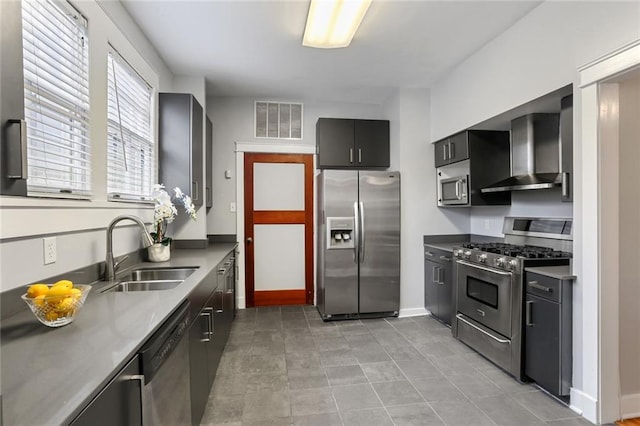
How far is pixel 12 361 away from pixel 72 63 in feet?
5.32

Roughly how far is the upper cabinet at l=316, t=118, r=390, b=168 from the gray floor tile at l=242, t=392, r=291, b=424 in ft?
9.00

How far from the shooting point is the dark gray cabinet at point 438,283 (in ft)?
11.6

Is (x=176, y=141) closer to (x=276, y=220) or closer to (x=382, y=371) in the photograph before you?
(x=276, y=220)

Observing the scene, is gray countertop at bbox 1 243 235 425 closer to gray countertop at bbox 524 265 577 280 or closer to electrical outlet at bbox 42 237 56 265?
electrical outlet at bbox 42 237 56 265

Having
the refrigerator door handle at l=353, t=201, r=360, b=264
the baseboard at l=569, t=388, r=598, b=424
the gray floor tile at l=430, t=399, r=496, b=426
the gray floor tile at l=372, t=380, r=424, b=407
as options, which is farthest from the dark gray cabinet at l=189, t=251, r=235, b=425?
the baseboard at l=569, t=388, r=598, b=424

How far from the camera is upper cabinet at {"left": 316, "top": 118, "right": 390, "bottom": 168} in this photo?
4156 millimetres

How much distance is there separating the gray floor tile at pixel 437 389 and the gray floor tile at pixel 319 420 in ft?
2.25

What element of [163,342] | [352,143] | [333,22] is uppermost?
[333,22]

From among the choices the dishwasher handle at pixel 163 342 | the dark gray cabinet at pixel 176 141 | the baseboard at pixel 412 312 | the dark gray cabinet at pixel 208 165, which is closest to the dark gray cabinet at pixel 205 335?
the dishwasher handle at pixel 163 342

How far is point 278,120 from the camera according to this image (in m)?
4.38

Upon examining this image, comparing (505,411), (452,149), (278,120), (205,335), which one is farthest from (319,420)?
(278,120)

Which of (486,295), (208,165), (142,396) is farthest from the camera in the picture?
(208,165)

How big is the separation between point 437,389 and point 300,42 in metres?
3.11

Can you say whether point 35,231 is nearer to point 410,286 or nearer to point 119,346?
point 119,346
